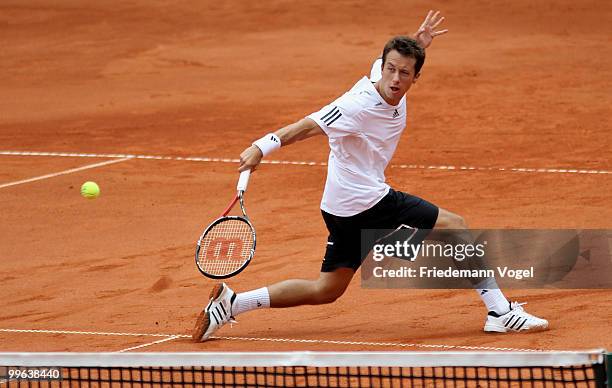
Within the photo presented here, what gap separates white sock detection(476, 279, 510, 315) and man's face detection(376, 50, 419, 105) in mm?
1353

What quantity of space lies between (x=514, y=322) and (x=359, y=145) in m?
1.52

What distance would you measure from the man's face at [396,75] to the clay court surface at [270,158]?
5.27ft

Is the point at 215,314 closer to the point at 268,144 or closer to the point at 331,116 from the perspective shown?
the point at 268,144

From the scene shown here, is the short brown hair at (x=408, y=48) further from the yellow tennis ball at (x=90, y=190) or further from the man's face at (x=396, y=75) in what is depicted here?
the yellow tennis ball at (x=90, y=190)

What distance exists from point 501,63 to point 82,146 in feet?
23.0

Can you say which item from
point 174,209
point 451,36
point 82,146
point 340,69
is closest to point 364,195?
point 174,209

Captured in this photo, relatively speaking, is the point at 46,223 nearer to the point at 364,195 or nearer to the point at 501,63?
the point at 364,195

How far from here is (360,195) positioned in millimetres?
8023

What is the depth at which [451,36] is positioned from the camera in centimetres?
2148

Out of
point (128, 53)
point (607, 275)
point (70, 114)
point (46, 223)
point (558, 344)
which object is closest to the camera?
point (558, 344)

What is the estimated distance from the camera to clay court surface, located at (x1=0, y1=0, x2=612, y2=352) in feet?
29.1

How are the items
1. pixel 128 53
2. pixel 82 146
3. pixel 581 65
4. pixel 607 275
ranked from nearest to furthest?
1. pixel 607 275
2. pixel 82 146
3. pixel 581 65
4. pixel 128 53

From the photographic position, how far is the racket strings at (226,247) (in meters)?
8.47

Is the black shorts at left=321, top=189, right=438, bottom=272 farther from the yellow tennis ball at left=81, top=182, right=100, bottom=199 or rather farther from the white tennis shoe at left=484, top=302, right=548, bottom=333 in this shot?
the yellow tennis ball at left=81, top=182, right=100, bottom=199
